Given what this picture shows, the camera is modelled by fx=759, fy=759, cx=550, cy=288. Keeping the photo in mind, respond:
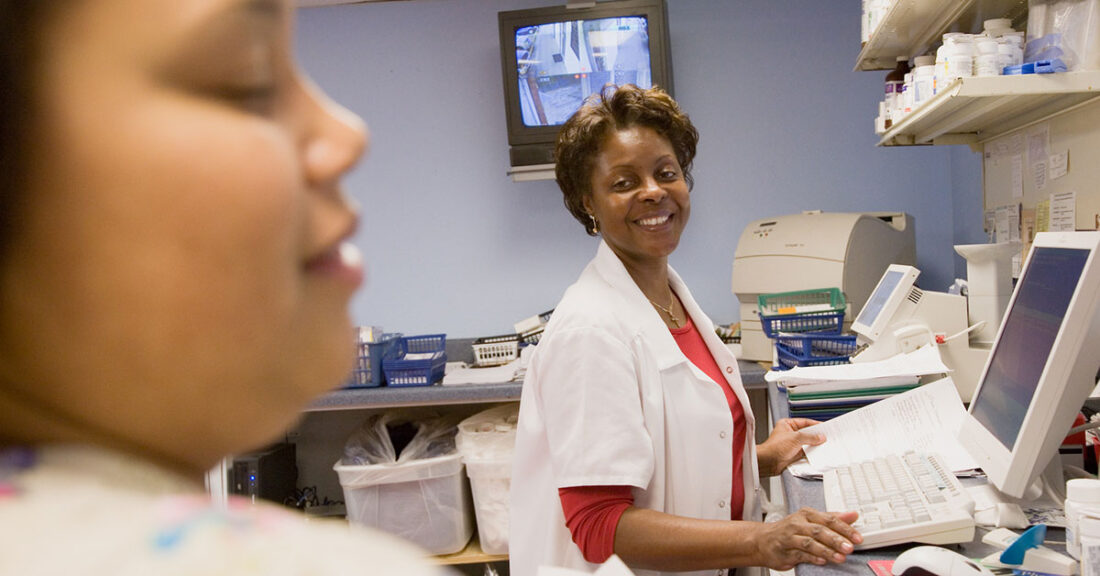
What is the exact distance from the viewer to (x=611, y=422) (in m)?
1.30

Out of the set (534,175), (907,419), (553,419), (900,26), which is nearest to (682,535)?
(553,419)

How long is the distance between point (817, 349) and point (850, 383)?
1.58ft

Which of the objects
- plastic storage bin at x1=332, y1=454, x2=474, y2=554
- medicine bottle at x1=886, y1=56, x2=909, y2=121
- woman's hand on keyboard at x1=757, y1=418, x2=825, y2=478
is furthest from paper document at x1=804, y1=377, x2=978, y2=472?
plastic storage bin at x1=332, y1=454, x2=474, y2=554

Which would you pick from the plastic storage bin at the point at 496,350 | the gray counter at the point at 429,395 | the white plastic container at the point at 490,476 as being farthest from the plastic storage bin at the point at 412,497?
the plastic storage bin at the point at 496,350

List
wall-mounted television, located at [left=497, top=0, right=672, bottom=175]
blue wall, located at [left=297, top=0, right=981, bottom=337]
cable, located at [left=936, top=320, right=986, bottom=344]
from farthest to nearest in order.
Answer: blue wall, located at [left=297, top=0, right=981, bottom=337], wall-mounted television, located at [left=497, top=0, right=672, bottom=175], cable, located at [left=936, top=320, right=986, bottom=344]

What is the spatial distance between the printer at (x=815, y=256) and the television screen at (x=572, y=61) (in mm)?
821

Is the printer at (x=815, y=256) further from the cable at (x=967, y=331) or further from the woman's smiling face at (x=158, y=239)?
the woman's smiling face at (x=158, y=239)

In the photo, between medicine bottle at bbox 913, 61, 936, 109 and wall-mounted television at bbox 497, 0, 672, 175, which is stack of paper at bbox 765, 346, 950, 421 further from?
wall-mounted television at bbox 497, 0, 672, 175

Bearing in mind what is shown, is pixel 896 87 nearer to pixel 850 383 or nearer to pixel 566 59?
pixel 850 383

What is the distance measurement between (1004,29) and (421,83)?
238 centimetres

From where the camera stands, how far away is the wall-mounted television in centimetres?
305

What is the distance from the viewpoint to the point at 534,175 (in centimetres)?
323

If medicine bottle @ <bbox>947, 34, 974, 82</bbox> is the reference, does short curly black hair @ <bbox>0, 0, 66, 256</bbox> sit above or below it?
below

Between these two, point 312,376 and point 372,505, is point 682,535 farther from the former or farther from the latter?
point 372,505
